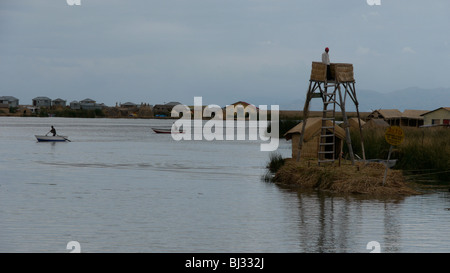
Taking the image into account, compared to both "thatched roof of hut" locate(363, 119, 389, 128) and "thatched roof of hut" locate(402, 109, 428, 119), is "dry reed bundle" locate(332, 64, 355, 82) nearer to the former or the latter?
"thatched roof of hut" locate(363, 119, 389, 128)

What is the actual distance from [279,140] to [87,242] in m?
72.5

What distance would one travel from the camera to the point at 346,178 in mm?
28734

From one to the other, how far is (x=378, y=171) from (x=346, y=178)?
5.83 feet

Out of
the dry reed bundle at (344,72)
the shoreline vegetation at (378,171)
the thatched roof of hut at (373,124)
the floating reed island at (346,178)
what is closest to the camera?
the floating reed island at (346,178)

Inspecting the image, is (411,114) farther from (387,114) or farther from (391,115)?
(387,114)

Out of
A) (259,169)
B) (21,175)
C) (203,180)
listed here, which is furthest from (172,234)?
(259,169)

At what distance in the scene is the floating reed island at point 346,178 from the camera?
2803 cm

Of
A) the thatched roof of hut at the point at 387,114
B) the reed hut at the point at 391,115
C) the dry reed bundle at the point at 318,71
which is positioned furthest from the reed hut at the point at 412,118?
the dry reed bundle at the point at 318,71

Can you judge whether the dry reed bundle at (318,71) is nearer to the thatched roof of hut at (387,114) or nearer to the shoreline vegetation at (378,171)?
the shoreline vegetation at (378,171)

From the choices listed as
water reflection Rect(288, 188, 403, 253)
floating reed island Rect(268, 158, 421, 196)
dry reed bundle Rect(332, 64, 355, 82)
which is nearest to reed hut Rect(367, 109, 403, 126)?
floating reed island Rect(268, 158, 421, 196)

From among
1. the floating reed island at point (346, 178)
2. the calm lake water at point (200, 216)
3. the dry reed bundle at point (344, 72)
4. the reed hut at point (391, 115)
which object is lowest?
the calm lake water at point (200, 216)

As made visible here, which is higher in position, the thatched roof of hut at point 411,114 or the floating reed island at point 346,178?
the thatched roof of hut at point 411,114

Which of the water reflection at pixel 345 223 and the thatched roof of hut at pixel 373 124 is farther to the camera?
the thatched roof of hut at pixel 373 124
